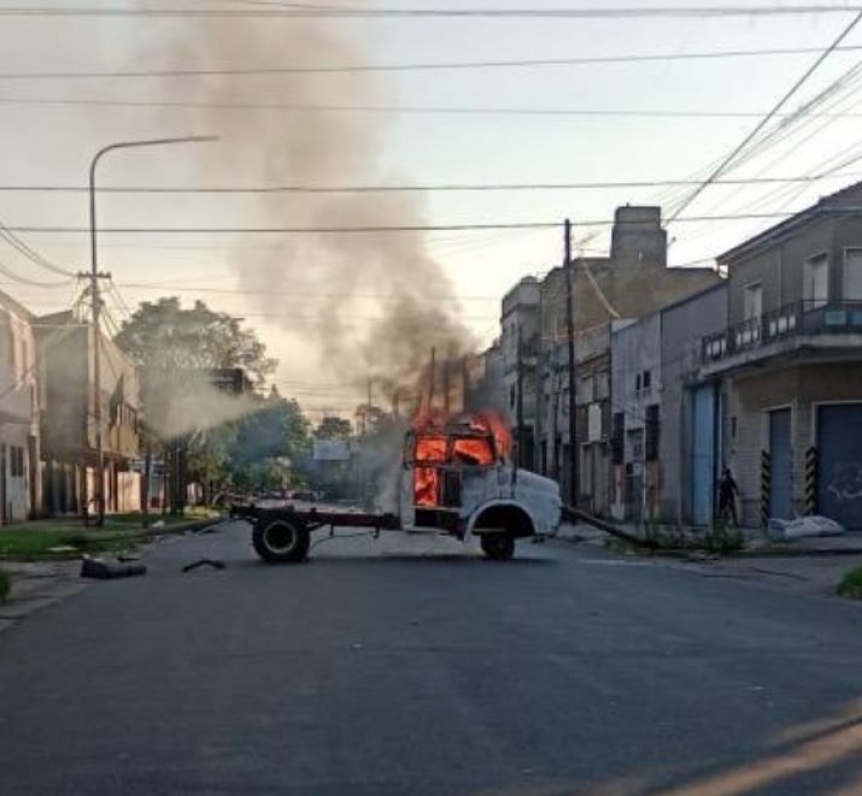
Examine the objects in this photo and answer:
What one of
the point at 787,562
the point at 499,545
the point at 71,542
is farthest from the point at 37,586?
the point at 787,562

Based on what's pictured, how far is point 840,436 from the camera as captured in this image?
99.0 ft

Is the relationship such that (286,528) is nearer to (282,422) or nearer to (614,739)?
(614,739)

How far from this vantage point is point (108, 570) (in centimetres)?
1942

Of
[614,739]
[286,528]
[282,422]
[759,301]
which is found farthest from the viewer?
[282,422]

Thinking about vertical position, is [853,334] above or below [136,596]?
above

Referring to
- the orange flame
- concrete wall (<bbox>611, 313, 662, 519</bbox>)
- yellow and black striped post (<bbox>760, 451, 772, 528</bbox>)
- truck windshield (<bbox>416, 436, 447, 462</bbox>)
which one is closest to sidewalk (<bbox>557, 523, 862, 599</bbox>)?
yellow and black striped post (<bbox>760, 451, 772, 528</bbox>)

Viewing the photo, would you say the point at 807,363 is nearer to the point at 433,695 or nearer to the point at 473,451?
the point at 473,451

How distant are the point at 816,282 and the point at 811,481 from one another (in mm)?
4660

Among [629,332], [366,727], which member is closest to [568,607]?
[366,727]

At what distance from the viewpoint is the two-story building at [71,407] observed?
156ft

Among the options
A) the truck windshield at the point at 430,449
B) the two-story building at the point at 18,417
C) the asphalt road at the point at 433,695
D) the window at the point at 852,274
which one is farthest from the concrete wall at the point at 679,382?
the asphalt road at the point at 433,695

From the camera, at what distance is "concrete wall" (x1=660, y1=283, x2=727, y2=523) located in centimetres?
3841

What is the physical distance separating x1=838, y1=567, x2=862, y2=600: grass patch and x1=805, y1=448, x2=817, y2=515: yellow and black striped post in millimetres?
13255

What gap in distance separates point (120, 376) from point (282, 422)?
16.2 meters
